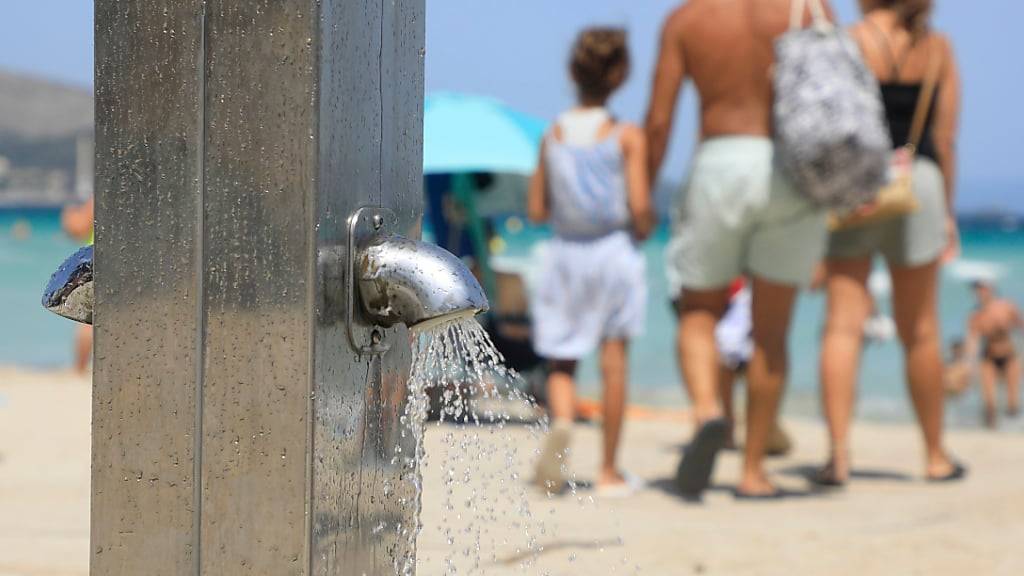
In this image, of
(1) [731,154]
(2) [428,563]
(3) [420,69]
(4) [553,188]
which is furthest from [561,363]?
(3) [420,69]

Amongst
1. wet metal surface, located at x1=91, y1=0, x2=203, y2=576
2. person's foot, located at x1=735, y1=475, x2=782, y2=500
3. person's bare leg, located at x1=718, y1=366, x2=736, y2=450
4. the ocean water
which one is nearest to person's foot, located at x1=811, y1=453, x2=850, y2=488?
person's foot, located at x1=735, y1=475, x2=782, y2=500

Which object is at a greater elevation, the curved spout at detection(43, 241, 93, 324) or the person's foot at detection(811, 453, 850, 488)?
the curved spout at detection(43, 241, 93, 324)

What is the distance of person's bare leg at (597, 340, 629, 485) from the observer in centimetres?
466

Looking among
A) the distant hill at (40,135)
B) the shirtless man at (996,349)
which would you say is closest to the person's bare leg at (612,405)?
the shirtless man at (996,349)

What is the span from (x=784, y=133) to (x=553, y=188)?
91cm

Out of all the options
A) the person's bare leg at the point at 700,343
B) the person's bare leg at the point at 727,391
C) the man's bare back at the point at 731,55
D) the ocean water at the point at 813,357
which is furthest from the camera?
the ocean water at the point at 813,357

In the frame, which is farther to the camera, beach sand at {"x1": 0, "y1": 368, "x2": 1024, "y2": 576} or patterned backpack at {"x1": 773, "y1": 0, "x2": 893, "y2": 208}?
patterned backpack at {"x1": 773, "y1": 0, "x2": 893, "y2": 208}

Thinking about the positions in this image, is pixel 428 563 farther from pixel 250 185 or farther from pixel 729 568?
pixel 250 185

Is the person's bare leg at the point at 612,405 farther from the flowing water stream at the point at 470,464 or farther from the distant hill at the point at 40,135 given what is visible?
the distant hill at the point at 40,135

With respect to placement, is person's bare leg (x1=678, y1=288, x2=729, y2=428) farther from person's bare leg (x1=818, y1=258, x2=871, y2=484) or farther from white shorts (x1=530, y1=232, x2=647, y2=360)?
person's bare leg (x1=818, y1=258, x2=871, y2=484)

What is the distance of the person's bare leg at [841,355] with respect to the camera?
489 centimetres

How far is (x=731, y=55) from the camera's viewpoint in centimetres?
440

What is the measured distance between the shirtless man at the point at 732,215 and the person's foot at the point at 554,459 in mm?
445

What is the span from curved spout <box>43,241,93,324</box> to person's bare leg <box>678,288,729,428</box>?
328 centimetres
